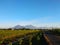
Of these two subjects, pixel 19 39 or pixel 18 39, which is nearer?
pixel 19 39
